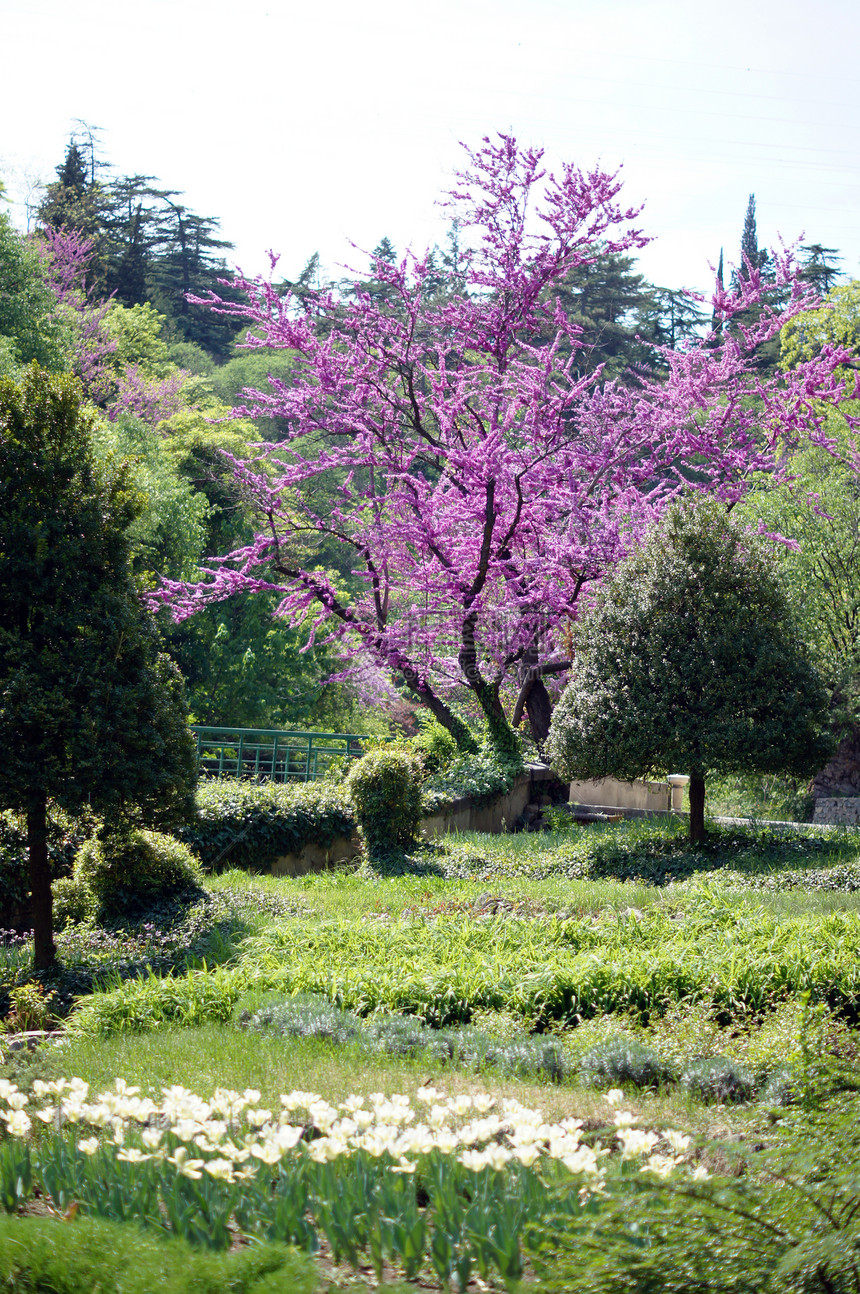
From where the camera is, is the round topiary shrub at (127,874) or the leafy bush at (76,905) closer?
the round topiary shrub at (127,874)

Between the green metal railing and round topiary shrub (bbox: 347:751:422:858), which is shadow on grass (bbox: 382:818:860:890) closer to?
round topiary shrub (bbox: 347:751:422:858)

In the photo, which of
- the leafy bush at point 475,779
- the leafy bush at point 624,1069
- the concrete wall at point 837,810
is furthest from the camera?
the concrete wall at point 837,810

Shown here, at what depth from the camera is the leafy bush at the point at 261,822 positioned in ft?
35.2

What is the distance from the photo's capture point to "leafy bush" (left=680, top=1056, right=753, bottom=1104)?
4.31 meters

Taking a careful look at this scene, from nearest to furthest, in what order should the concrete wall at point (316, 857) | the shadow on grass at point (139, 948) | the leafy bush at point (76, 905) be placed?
the shadow on grass at point (139, 948) < the leafy bush at point (76, 905) < the concrete wall at point (316, 857)

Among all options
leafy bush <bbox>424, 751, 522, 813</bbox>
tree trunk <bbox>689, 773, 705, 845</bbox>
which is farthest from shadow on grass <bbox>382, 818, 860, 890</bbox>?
leafy bush <bbox>424, 751, 522, 813</bbox>

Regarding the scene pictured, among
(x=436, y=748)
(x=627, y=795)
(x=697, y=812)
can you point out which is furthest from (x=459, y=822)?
(x=627, y=795)

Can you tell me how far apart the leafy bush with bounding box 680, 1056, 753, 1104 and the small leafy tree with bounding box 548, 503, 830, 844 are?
6573mm

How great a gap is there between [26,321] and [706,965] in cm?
1936

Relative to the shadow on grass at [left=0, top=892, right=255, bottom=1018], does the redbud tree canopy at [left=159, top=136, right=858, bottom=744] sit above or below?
above

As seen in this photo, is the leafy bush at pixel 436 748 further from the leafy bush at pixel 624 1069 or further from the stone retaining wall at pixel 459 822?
the leafy bush at pixel 624 1069

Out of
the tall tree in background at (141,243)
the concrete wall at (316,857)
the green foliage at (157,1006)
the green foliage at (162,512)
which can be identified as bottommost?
the concrete wall at (316,857)

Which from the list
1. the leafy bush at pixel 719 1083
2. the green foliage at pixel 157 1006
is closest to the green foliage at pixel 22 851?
the green foliage at pixel 157 1006

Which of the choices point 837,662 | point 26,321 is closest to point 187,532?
point 26,321
